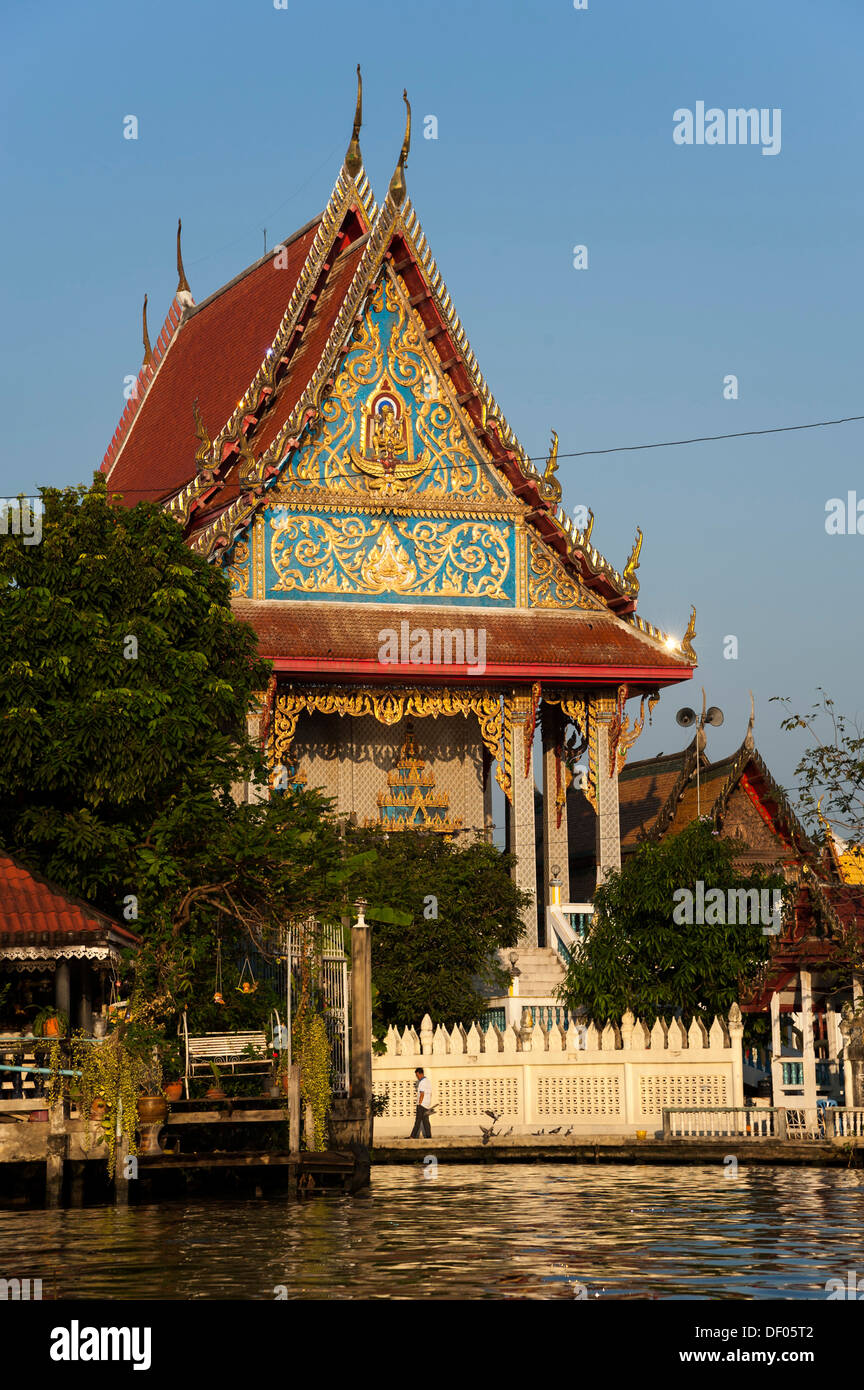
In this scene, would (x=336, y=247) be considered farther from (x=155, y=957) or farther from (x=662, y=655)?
(x=155, y=957)

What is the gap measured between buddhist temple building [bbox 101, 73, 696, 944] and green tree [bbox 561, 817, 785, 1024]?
142 inches

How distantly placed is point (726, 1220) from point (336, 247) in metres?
24.5

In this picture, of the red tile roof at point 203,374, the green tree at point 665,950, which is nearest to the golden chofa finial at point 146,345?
the red tile roof at point 203,374

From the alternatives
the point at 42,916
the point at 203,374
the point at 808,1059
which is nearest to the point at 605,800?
the point at 808,1059

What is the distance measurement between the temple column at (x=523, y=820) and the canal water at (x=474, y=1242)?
11.1 metres

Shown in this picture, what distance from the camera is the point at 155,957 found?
20062 millimetres

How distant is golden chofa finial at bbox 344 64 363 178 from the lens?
115 ft

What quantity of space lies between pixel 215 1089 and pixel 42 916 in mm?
2472

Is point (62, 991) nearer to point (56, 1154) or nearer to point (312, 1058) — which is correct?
point (56, 1154)

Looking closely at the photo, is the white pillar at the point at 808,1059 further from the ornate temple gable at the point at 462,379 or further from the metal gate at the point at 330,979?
the ornate temple gable at the point at 462,379

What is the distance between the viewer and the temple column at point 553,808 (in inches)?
1331

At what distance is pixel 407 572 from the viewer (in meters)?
32.5
